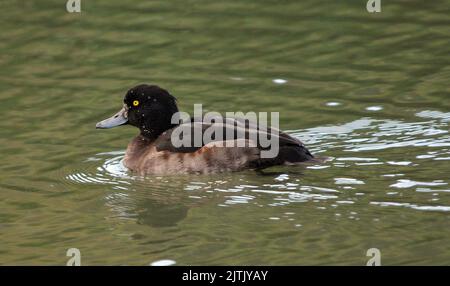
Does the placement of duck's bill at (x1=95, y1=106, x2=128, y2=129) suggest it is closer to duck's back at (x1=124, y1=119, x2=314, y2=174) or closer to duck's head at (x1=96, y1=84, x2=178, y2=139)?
duck's head at (x1=96, y1=84, x2=178, y2=139)

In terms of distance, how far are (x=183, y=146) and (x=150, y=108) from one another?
0.70 m

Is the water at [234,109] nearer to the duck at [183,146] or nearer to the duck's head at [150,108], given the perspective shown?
the duck at [183,146]

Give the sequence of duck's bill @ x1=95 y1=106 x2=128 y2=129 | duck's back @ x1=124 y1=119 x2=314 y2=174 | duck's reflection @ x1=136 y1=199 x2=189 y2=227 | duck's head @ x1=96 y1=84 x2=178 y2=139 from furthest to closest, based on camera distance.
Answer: duck's bill @ x1=95 y1=106 x2=128 y2=129 → duck's head @ x1=96 y1=84 x2=178 y2=139 → duck's back @ x1=124 y1=119 x2=314 y2=174 → duck's reflection @ x1=136 y1=199 x2=189 y2=227

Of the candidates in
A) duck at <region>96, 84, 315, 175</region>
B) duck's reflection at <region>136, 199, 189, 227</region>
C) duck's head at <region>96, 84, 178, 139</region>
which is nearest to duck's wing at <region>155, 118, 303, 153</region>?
duck at <region>96, 84, 315, 175</region>

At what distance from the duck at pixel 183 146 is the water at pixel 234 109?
13cm

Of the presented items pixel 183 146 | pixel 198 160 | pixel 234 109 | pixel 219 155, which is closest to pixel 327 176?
pixel 219 155

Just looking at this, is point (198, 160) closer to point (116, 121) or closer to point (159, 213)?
point (159, 213)

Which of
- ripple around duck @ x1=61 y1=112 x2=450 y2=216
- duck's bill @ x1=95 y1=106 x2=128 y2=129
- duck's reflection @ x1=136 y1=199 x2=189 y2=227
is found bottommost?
duck's reflection @ x1=136 y1=199 x2=189 y2=227

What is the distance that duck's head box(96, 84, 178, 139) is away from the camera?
36.2 ft

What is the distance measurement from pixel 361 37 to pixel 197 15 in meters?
2.47

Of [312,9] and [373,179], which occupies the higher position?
[312,9]

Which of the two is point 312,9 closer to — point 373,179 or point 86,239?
point 373,179
